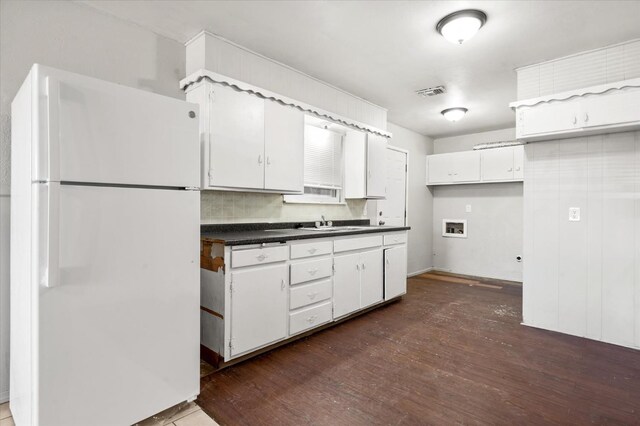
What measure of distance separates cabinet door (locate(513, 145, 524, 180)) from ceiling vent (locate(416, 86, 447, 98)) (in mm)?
2043

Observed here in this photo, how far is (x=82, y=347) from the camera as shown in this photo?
153 cm

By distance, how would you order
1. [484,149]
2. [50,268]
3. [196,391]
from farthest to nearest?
[484,149]
[196,391]
[50,268]

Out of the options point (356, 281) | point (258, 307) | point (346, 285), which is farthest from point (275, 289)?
point (356, 281)

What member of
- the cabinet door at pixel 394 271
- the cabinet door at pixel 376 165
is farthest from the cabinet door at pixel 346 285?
the cabinet door at pixel 376 165

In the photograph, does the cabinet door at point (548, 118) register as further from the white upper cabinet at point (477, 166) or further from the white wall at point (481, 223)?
the white wall at point (481, 223)

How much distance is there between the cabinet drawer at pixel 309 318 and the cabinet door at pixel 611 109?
286 cm

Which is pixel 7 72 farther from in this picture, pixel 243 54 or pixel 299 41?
pixel 299 41

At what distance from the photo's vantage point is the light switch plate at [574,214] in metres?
3.15

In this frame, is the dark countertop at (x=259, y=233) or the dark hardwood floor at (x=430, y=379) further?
the dark countertop at (x=259, y=233)

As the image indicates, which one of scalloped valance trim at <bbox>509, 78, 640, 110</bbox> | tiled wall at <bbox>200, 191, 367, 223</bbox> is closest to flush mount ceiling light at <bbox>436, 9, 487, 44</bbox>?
scalloped valance trim at <bbox>509, 78, 640, 110</bbox>

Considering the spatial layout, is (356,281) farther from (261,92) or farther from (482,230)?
(482,230)

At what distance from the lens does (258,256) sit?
249 cm

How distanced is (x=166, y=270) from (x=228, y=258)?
1.80 ft

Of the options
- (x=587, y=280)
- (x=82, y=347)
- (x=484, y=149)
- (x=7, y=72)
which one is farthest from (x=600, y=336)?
(x=7, y=72)
